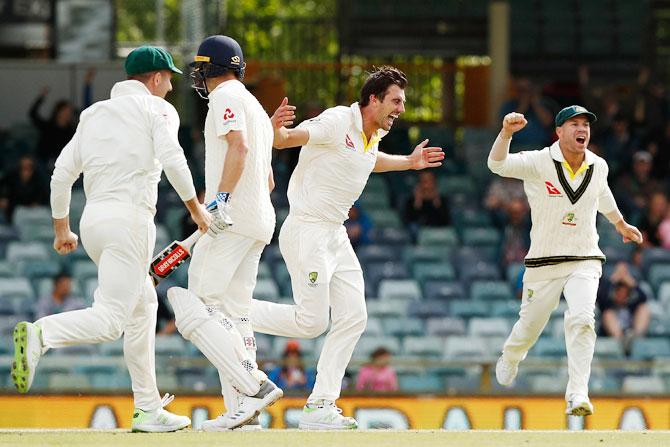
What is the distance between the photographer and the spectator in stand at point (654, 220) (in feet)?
59.7

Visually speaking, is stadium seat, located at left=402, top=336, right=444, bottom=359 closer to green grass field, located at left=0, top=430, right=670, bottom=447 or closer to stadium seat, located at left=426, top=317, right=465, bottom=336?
stadium seat, located at left=426, top=317, right=465, bottom=336

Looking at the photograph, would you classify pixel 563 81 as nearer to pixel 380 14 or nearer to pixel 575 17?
pixel 575 17

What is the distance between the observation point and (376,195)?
19.0 m

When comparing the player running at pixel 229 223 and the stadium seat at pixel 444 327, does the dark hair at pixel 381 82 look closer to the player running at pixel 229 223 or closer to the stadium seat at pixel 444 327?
the player running at pixel 229 223

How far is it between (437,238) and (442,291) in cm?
130

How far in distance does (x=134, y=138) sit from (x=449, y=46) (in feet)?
46.7

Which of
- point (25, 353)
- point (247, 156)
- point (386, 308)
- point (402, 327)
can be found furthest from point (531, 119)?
point (25, 353)

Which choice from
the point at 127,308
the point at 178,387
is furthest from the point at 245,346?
the point at 178,387

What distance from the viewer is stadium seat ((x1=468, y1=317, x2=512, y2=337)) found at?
628 inches

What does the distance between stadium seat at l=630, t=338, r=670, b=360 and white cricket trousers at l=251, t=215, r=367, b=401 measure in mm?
6770

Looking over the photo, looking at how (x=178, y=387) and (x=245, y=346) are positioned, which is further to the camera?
(x=178, y=387)

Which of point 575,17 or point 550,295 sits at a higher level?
Result: point 575,17

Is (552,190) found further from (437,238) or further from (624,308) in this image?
(437,238)

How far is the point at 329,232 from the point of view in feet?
31.7
